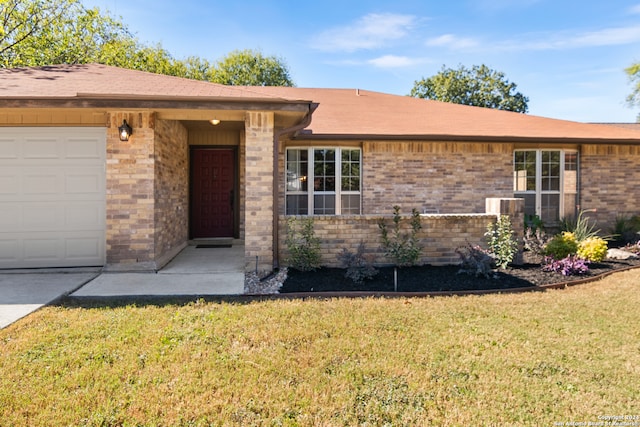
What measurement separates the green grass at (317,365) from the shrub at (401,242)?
1.94m

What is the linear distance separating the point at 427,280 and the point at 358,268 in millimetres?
1112

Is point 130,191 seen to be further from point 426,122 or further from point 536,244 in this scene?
point 536,244

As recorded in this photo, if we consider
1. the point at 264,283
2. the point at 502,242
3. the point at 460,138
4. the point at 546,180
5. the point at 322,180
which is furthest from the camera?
the point at 546,180

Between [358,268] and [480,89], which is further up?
[480,89]

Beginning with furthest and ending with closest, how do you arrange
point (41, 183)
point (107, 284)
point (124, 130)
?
point (41, 183)
point (124, 130)
point (107, 284)

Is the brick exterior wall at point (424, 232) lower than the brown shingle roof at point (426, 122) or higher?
lower

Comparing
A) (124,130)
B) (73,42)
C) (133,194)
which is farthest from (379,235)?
(73,42)

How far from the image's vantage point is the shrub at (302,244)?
615 cm

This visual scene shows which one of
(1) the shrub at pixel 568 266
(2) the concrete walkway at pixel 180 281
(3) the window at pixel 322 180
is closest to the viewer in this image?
(2) the concrete walkway at pixel 180 281

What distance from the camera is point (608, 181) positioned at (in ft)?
31.3

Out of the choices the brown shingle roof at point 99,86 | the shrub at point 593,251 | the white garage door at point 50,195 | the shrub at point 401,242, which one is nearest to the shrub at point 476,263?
the shrub at point 401,242

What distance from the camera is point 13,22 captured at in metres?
16.9

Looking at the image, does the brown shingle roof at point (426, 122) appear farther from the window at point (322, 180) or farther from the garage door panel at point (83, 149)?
the garage door panel at point (83, 149)

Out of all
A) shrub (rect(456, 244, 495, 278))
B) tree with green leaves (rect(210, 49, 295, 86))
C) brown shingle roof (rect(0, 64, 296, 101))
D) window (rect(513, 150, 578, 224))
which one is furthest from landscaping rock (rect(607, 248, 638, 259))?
tree with green leaves (rect(210, 49, 295, 86))
